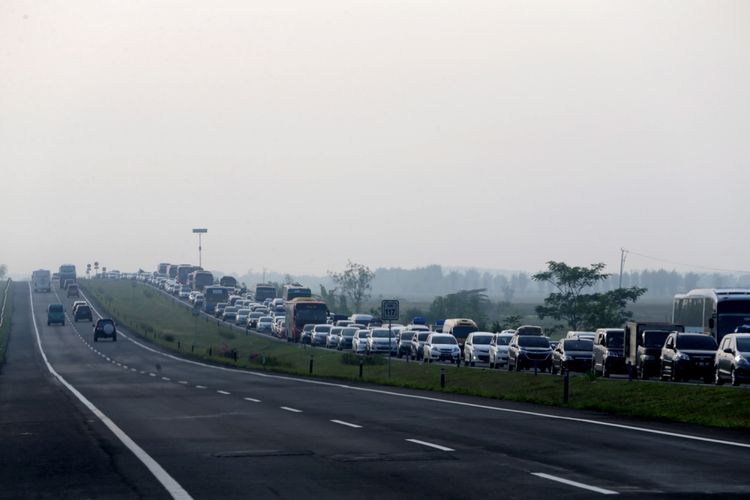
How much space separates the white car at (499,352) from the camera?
56562 millimetres

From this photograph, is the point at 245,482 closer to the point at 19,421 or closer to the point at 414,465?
the point at 414,465

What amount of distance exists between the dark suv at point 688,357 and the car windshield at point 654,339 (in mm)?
2652

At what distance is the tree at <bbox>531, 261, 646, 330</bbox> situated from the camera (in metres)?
106

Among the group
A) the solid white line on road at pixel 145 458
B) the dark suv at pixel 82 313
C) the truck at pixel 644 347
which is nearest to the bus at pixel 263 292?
the dark suv at pixel 82 313

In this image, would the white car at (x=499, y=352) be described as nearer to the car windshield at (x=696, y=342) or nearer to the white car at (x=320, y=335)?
the car windshield at (x=696, y=342)

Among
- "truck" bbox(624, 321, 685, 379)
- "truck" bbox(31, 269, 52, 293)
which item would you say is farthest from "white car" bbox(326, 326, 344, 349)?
"truck" bbox(31, 269, 52, 293)

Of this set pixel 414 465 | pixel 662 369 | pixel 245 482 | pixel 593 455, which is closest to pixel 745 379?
pixel 662 369

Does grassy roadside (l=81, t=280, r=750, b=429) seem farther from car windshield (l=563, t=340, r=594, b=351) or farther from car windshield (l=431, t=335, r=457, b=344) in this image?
car windshield (l=563, t=340, r=594, b=351)

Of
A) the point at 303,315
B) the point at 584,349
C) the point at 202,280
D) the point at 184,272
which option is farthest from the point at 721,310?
the point at 184,272

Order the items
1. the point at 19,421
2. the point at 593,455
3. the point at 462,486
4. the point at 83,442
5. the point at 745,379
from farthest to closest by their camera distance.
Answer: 1. the point at 745,379
2. the point at 19,421
3. the point at 83,442
4. the point at 593,455
5. the point at 462,486

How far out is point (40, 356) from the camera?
8294 cm

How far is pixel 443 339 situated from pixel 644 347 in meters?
21.0

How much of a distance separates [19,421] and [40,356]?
187 ft

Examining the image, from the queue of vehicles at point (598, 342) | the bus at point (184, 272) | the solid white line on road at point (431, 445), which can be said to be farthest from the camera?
the bus at point (184, 272)
